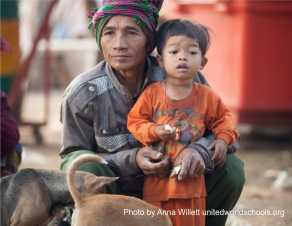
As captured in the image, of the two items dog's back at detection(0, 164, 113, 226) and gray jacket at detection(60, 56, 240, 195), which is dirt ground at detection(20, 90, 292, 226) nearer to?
gray jacket at detection(60, 56, 240, 195)

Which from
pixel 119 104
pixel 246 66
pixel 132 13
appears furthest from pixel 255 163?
pixel 132 13

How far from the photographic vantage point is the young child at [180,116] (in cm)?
383

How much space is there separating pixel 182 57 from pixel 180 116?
31cm

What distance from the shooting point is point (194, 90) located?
3.98 metres

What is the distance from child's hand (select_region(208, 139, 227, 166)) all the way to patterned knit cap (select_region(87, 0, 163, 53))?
0.67m

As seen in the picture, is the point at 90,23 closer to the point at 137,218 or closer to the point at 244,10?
the point at 137,218

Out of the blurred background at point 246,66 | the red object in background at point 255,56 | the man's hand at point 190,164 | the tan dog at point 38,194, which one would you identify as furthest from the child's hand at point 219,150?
the red object in background at point 255,56

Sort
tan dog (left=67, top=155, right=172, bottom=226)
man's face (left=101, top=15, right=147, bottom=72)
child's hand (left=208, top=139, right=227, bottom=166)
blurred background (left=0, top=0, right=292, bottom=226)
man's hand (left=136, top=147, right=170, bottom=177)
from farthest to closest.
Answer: blurred background (left=0, top=0, right=292, bottom=226) < man's face (left=101, top=15, right=147, bottom=72) < child's hand (left=208, top=139, right=227, bottom=166) < man's hand (left=136, top=147, right=170, bottom=177) < tan dog (left=67, top=155, right=172, bottom=226)

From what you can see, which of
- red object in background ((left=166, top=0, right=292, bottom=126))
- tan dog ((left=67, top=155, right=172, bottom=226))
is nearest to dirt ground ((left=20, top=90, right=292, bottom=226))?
red object in background ((left=166, top=0, right=292, bottom=126))

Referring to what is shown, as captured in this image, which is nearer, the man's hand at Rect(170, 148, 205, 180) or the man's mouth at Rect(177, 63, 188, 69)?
the man's hand at Rect(170, 148, 205, 180)

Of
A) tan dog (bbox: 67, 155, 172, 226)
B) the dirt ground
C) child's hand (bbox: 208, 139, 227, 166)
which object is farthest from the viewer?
the dirt ground

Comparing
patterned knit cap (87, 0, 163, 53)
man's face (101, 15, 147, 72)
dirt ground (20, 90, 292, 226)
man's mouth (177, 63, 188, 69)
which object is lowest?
dirt ground (20, 90, 292, 226)

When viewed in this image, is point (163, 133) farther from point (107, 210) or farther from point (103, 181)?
point (107, 210)

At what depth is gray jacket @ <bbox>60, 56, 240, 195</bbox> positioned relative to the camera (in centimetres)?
414
